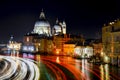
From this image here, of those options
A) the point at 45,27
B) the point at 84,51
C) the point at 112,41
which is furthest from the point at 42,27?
the point at 112,41

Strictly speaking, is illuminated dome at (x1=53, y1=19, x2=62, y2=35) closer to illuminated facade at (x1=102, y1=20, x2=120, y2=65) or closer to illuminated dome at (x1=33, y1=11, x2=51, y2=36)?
illuminated dome at (x1=33, y1=11, x2=51, y2=36)

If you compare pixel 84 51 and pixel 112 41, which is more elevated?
pixel 112 41

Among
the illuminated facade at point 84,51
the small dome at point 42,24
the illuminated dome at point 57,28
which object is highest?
the small dome at point 42,24

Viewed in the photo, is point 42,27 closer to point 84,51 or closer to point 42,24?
point 42,24

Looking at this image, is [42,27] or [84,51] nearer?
[84,51]

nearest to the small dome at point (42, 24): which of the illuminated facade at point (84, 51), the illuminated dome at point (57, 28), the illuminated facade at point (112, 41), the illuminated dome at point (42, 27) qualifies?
the illuminated dome at point (42, 27)

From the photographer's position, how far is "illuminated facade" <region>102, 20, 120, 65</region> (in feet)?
159

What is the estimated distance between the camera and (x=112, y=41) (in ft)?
166

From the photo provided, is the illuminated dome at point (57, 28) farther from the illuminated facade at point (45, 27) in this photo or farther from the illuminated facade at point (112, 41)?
the illuminated facade at point (112, 41)

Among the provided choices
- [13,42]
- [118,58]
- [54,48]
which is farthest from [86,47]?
[13,42]

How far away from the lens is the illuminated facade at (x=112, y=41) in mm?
48350

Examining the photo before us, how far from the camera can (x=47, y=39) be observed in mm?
117875

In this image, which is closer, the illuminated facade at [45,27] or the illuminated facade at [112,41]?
the illuminated facade at [112,41]

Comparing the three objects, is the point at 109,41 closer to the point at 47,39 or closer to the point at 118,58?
the point at 118,58
